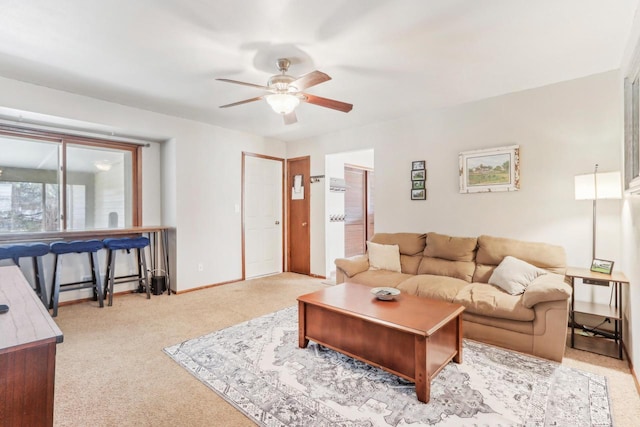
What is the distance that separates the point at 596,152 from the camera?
2918 millimetres

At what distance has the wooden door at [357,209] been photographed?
591 cm

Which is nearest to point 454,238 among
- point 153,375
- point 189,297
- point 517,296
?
point 517,296

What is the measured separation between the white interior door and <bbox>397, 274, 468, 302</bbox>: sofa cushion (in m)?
2.90

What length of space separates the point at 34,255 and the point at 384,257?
3.83 meters

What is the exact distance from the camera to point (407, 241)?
154 inches

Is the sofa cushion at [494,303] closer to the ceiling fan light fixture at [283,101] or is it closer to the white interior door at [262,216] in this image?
the ceiling fan light fixture at [283,101]

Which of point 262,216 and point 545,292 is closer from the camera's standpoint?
point 545,292

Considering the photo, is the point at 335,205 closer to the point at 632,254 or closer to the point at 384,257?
the point at 384,257

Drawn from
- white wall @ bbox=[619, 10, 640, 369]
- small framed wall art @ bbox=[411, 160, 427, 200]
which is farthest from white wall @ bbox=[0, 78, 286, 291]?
white wall @ bbox=[619, 10, 640, 369]

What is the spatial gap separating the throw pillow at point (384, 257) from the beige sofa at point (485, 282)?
6cm

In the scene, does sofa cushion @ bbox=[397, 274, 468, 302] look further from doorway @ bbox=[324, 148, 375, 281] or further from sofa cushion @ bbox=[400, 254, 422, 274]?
doorway @ bbox=[324, 148, 375, 281]

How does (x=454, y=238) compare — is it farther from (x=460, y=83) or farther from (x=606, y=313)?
(x=460, y=83)

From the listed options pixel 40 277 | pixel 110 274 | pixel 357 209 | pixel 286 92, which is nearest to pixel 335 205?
pixel 357 209

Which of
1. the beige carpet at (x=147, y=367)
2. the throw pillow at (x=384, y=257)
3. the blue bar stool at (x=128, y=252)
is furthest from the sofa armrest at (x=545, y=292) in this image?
the blue bar stool at (x=128, y=252)
